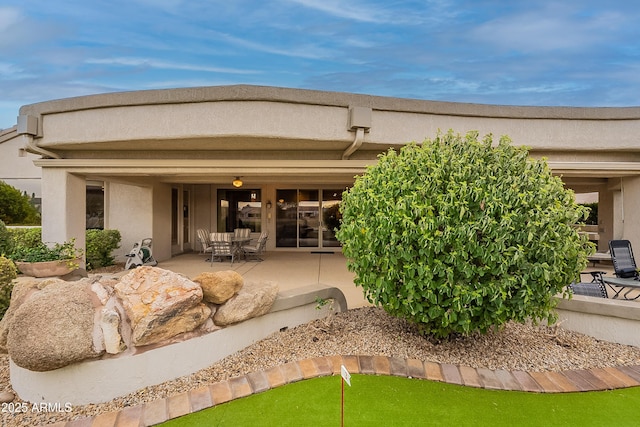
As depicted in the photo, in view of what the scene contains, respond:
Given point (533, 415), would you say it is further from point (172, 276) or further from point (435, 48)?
point (435, 48)

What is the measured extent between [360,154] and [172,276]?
16.7 ft

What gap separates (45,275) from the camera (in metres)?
5.94

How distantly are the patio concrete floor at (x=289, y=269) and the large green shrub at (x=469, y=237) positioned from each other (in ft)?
9.58

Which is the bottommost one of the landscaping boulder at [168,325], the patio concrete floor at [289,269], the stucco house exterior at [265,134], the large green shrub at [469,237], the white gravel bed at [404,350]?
the patio concrete floor at [289,269]

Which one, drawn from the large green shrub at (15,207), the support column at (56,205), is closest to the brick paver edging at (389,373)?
the support column at (56,205)

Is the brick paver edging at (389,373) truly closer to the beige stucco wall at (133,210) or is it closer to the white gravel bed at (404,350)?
the white gravel bed at (404,350)

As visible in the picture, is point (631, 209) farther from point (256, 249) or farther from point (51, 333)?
point (51, 333)

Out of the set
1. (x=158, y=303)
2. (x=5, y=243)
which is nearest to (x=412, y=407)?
(x=158, y=303)

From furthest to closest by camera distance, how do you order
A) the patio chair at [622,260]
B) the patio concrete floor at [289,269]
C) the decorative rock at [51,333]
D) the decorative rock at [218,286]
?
the patio concrete floor at [289,269] → the patio chair at [622,260] → the decorative rock at [218,286] → the decorative rock at [51,333]

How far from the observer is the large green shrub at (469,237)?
10.3 ft

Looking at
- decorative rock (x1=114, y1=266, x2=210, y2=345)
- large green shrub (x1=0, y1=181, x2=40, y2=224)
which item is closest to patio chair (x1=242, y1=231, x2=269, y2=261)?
decorative rock (x1=114, y1=266, x2=210, y2=345)

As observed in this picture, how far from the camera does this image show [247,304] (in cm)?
377

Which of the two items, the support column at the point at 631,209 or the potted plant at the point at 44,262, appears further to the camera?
the support column at the point at 631,209

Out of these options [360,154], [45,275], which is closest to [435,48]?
[360,154]
